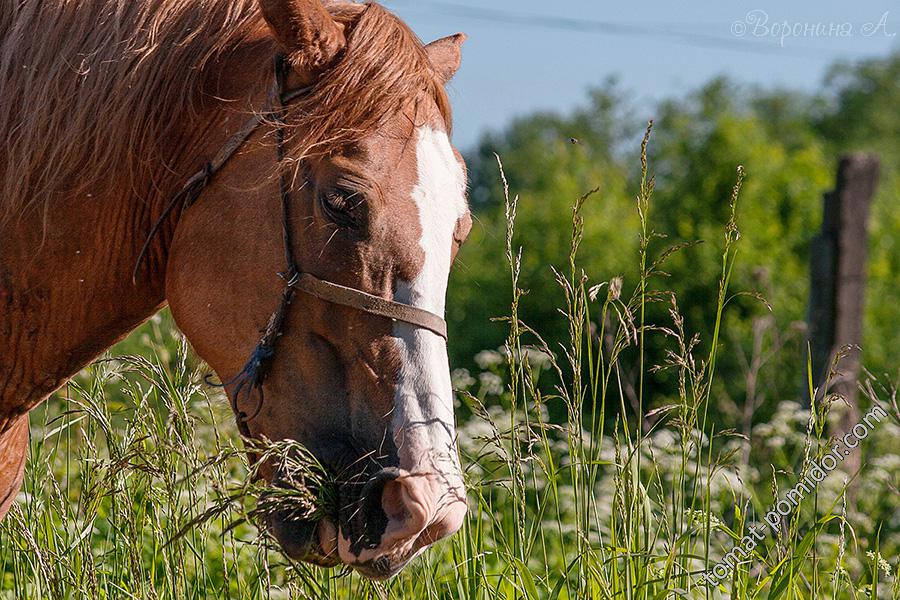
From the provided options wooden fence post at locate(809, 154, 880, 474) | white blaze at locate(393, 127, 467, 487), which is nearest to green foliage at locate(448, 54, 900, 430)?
wooden fence post at locate(809, 154, 880, 474)

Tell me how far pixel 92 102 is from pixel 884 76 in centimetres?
5786

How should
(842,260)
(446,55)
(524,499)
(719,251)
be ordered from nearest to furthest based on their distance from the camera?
(524,499) → (446,55) → (842,260) → (719,251)

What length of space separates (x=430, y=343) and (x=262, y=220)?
0.46 m

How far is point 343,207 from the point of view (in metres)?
2.02

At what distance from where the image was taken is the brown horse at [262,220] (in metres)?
1.97

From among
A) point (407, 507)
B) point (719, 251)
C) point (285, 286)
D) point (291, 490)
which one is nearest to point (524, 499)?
point (407, 507)

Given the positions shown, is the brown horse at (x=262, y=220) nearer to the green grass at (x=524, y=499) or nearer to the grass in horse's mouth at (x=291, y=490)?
the grass in horse's mouth at (x=291, y=490)

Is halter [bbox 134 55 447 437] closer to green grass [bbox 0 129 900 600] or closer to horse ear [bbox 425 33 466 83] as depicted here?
green grass [bbox 0 129 900 600]

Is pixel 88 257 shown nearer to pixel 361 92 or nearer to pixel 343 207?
pixel 343 207

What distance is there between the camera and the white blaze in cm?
192

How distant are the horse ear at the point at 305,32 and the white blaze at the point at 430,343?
0.26 meters

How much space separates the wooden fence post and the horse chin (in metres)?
4.90

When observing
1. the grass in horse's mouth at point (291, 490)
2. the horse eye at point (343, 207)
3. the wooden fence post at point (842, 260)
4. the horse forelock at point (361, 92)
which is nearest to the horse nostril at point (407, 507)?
the grass in horse's mouth at point (291, 490)

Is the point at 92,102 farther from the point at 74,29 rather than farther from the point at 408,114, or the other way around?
the point at 408,114
